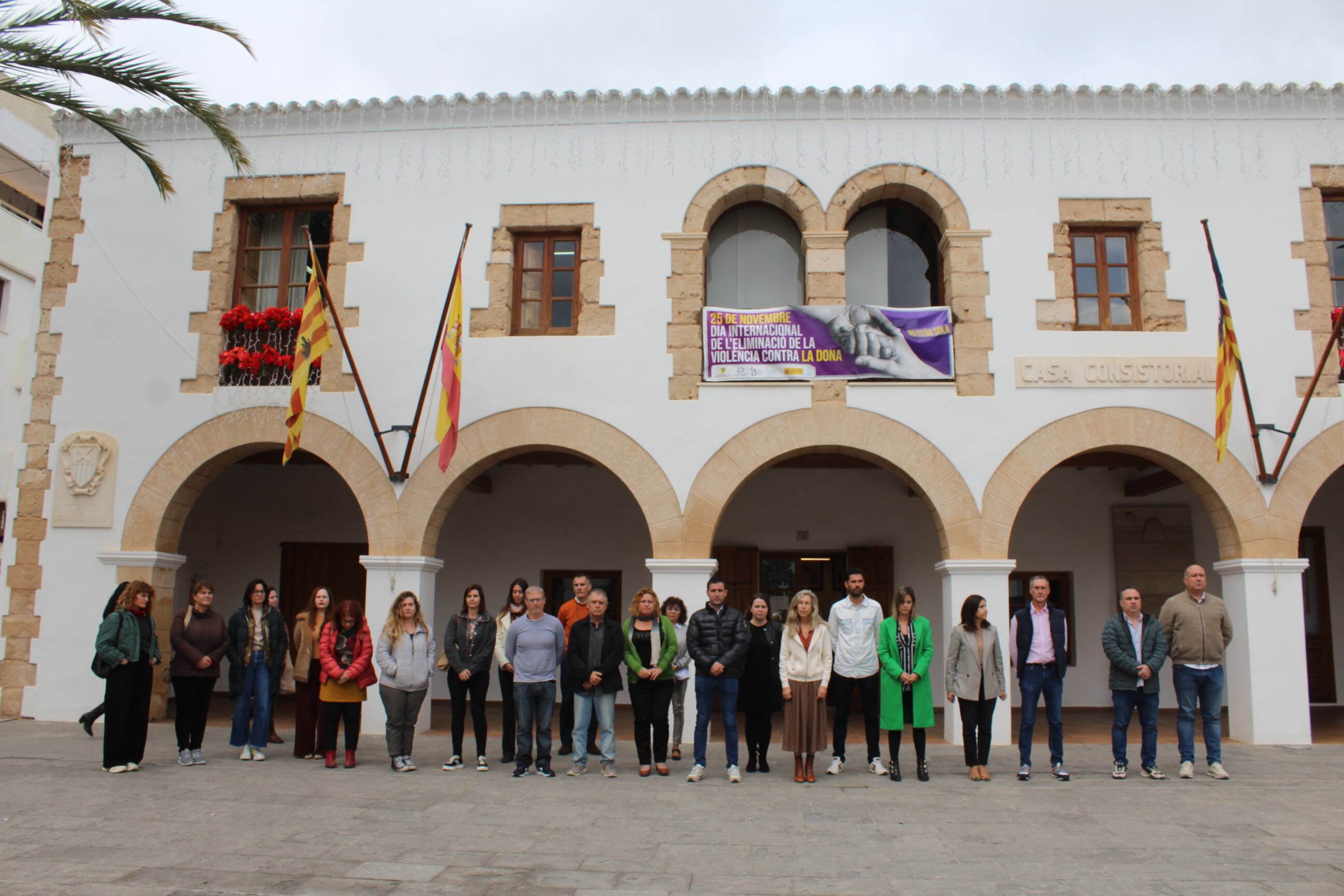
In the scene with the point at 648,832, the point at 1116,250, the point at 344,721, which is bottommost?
the point at 648,832

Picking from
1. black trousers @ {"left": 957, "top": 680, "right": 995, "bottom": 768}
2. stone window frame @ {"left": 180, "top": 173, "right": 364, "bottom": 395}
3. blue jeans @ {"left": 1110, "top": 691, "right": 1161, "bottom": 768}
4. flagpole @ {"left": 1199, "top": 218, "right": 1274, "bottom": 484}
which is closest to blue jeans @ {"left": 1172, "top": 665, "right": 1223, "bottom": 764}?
blue jeans @ {"left": 1110, "top": 691, "right": 1161, "bottom": 768}

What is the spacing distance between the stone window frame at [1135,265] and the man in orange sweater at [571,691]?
528cm

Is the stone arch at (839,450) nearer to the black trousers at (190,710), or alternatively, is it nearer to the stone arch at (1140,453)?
the stone arch at (1140,453)

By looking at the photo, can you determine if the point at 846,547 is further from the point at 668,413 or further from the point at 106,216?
the point at 106,216

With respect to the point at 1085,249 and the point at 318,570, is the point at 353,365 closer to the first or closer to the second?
the point at 318,570

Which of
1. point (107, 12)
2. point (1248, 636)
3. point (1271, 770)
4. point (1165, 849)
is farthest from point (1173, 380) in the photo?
point (107, 12)

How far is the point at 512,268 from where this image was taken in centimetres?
1020

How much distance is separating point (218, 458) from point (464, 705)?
13.9 feet

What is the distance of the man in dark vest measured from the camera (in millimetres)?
7559

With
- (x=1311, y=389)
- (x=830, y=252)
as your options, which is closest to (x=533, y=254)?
(x=830, y=252)

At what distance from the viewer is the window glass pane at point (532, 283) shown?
10344 millimetres

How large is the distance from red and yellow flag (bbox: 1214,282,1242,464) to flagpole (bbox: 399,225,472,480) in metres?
7.14

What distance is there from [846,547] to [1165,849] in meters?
7.09

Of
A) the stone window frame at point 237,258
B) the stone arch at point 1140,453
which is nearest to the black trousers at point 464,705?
the stone window frame at point 237,258
